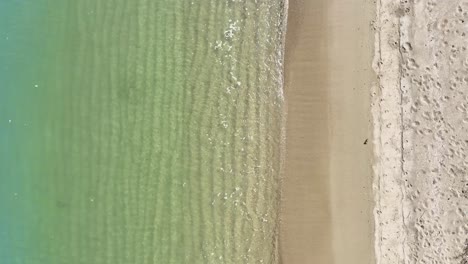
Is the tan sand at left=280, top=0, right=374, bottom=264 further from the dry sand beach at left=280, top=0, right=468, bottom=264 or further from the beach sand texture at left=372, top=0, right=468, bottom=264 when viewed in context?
the beach sand texture at left=372, top=0, right=468, bottom=264

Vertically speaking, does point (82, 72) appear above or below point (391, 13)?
below

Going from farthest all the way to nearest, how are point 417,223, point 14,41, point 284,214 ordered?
point 14,41, point 284,214, point 417,223

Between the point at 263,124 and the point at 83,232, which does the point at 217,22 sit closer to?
the point at 263,124

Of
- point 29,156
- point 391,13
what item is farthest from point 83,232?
point 391,13

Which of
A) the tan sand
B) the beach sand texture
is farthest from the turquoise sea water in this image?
the beach sand texture

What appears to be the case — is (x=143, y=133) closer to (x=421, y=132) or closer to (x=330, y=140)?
(x=330, y=140)

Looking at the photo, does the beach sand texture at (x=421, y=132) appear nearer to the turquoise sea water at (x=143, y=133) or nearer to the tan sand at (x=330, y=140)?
the tan sand at (x=330, y=140)

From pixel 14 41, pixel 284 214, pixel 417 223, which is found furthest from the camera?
pixel 14 41
